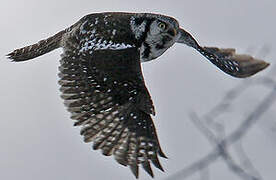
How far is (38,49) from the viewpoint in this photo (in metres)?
5.25

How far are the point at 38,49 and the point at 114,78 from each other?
3.83 ft

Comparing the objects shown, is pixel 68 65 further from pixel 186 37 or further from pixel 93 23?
pixel 186 37

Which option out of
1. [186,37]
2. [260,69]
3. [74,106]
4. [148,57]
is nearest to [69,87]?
[74,106]

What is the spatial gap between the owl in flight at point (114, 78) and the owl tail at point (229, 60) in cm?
21

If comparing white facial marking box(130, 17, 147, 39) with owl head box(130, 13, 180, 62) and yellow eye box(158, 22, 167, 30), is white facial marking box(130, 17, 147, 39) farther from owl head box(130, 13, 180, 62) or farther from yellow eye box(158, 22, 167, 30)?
yellow eye box(158, 22, 167, 30)

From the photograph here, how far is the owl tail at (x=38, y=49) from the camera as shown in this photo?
5148 millimetres

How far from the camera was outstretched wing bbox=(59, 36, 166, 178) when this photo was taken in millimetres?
4043

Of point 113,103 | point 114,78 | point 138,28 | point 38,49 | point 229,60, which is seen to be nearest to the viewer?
point 113,103

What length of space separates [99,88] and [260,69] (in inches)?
85.5

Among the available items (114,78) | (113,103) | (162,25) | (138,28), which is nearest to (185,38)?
(162,25)

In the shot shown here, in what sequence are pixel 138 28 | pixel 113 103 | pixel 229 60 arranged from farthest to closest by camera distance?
pixel 229 60
pixel 138 28
pixel 113 103

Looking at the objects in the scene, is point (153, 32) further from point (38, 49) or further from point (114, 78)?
point (38, 49)

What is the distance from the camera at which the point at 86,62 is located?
4.57 metres

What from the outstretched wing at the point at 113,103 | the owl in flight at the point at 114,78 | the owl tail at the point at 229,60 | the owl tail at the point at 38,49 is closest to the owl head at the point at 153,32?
the owl in flight at the point at 114,78
